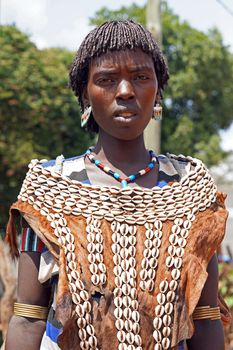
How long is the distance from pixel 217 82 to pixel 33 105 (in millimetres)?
13310

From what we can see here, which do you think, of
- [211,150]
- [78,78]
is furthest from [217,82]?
[78,78]

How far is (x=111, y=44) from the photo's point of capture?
2529 mm

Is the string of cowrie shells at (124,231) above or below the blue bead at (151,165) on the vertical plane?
below

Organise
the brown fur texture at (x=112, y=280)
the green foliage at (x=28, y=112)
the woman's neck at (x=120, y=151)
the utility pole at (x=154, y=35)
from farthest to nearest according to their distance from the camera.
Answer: the green foliage at (x=28, y=112) < the utility pole at (x=154, y=35) < the woman's neck at (x=120, y=151) < the brown fur texture at (x=112, y=280)

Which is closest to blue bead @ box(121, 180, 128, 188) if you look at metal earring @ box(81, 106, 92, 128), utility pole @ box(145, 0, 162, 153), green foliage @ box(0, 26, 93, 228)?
metal earring @ box(81, 106, 92, 128)

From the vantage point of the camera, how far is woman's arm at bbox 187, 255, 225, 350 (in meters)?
2.58

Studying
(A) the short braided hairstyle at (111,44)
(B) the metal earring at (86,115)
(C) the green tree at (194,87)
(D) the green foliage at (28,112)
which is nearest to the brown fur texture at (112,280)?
(B) the metal earring at (86,115)

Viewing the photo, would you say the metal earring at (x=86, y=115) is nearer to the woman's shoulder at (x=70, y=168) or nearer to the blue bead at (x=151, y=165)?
the woman's shoulder at (x=70, y=168)

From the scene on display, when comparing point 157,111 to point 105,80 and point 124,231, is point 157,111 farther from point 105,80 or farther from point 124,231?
point 124,231

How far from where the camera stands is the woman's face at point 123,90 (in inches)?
99.0

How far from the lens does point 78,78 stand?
267cm

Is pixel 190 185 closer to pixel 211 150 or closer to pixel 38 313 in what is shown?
pixel 38 313

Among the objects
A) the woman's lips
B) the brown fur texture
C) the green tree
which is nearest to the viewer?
the brown fur texture

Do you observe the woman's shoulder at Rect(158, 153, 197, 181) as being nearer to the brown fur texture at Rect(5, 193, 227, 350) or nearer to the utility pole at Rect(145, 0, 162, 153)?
the brown fur texture at Rect(5, 193, 227, 350)
